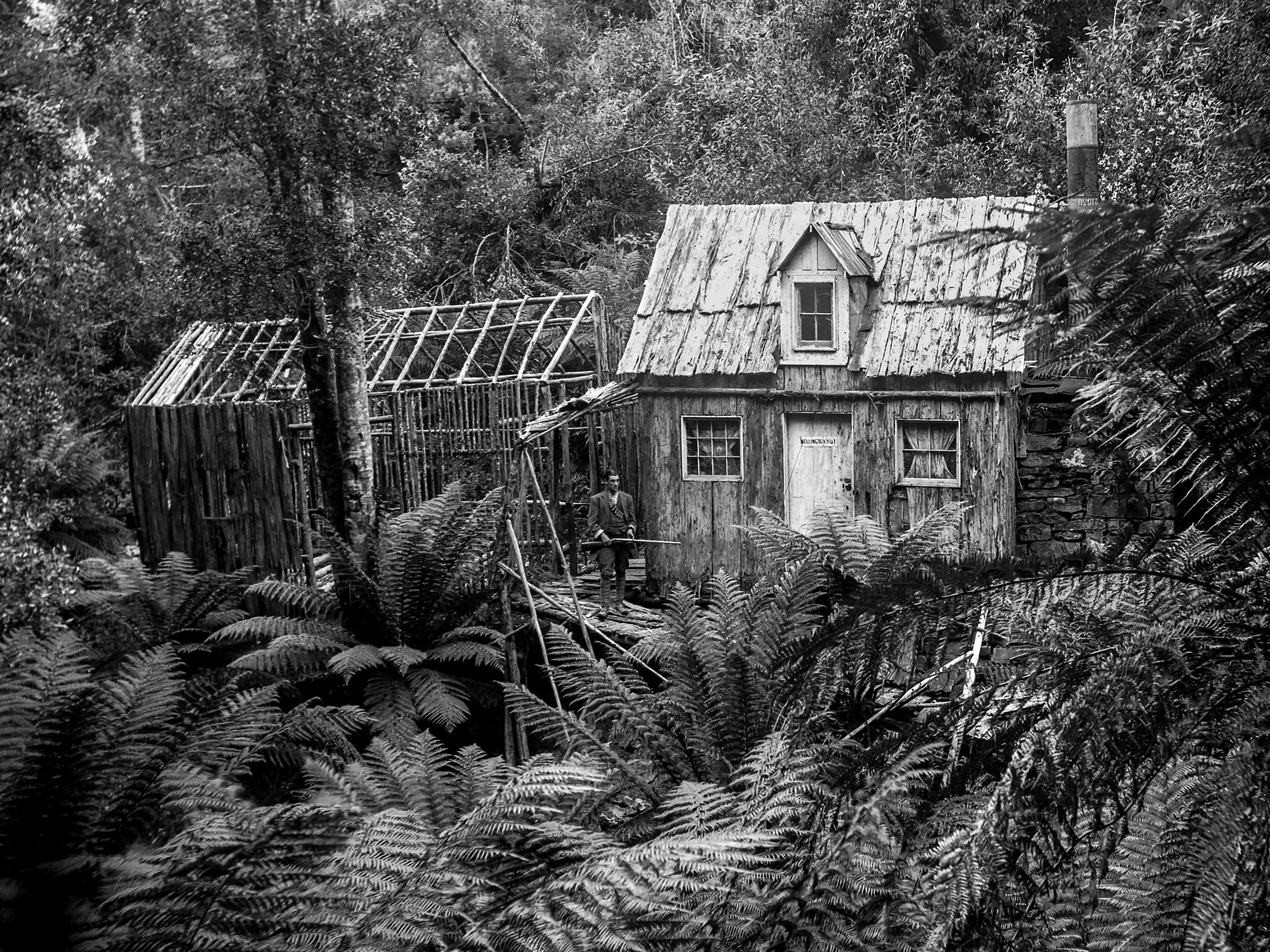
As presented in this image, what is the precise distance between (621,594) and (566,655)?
484cm

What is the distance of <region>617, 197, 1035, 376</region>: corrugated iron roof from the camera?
11414 mm

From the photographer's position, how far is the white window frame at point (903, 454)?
1150cm

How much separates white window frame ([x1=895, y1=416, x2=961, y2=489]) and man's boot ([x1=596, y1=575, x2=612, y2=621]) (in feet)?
10.4

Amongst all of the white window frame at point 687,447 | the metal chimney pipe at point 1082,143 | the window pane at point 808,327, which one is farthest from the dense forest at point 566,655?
the window pane at point 808,327

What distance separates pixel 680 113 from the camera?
1970cm

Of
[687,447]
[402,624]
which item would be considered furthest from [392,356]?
[402,624]

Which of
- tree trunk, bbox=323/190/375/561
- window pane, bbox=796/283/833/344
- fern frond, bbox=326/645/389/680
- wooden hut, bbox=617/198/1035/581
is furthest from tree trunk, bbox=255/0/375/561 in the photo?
window pane, bbox=796/283/833/344

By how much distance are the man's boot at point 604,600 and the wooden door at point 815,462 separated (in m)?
2.17

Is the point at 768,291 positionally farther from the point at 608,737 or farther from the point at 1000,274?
the point at 608,737

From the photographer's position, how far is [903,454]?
464 inches

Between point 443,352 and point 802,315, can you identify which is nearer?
point 802,315

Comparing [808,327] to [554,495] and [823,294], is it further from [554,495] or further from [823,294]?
[554,495]

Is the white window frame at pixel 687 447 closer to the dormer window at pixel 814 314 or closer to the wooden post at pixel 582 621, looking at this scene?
the dormer window at pixel 814 314

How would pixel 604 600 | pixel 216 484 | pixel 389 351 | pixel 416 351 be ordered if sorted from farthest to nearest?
pixel 389 351
pixel 416 351
pixel 216 484
pixel 604 600
